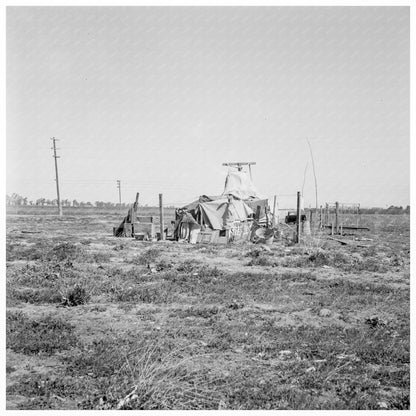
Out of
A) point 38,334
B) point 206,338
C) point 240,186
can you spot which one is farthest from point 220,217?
point 38,334

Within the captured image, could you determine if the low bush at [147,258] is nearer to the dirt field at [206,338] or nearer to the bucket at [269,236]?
the dirt field at [206,338]

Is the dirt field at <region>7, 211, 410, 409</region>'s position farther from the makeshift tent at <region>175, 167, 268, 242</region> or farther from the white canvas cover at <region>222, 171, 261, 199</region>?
the white canvas cover at <region>222, 171, 261, 199</region>

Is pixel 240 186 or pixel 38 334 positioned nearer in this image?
pixel 38 334

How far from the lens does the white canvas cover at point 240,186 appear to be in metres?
23.1

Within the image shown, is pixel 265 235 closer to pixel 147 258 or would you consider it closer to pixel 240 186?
pixel 240 186

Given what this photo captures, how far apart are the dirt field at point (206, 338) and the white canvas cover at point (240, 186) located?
41.4 ft

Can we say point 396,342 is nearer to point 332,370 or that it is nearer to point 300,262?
point 332,370

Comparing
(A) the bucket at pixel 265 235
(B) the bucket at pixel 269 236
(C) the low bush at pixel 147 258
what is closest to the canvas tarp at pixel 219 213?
(A) the bucket at pixel 265 235

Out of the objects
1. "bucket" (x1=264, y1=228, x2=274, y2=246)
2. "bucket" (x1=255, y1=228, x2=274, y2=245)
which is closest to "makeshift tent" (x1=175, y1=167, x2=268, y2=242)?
"bucket" (x1=255, y1=228, x2=274, y2=245)

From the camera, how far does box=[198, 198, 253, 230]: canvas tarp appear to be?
18.5 metres

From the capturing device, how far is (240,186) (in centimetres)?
2378

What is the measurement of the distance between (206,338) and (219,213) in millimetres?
13462

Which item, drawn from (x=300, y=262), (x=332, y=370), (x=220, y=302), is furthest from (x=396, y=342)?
(x=300, y=262)

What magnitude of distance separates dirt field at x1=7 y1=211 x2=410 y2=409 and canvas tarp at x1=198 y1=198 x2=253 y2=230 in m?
7.85
